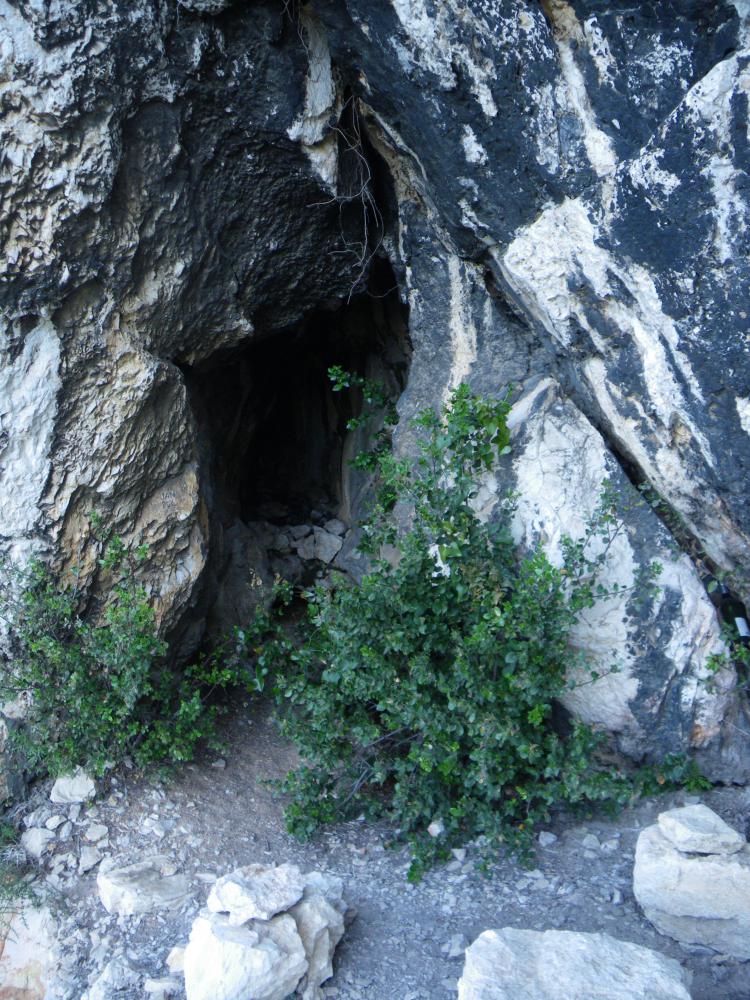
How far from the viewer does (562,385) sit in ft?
11.2

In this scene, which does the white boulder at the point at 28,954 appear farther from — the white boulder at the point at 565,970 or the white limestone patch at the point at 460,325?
the white limestone patch at the point at 460,325

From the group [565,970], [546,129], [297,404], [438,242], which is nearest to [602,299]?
[546,129]

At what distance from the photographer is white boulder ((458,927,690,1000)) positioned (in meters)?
2.09

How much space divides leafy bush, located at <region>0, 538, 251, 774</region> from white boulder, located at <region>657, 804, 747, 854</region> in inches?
72.0

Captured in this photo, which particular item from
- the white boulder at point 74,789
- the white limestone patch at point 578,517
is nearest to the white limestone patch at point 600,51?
the white limestone patch at point 578,517

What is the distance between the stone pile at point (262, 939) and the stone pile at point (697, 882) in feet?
3.24

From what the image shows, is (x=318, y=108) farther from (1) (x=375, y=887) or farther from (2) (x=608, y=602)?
(1) (x=375, y=887)

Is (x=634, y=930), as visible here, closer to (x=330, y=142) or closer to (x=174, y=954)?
(x=174, y=954)

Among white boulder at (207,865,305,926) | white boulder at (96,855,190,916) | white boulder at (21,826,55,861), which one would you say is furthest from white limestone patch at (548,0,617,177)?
white boulder at (21,826,55,861)

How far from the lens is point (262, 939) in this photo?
2367 mm

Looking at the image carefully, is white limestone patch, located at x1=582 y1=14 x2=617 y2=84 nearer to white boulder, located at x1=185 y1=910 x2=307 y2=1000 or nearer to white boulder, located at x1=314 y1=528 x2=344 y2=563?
white boulder, located at x1=185 y1=910 x2=307 y2=1000

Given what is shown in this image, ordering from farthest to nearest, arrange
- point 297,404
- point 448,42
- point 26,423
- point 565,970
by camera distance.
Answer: point 297,404 → point 26,423 → point 448,42 → point 565,970

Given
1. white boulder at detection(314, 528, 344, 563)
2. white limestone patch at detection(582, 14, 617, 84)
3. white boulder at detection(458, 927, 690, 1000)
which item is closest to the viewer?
white boulder at detection(458, 927, 690, 1000)

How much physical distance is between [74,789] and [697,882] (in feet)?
7.71
